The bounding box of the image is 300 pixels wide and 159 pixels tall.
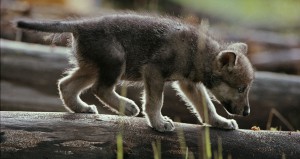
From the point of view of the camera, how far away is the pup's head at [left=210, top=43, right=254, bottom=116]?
622 centimetres

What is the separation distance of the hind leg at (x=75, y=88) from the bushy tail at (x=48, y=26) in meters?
0.44

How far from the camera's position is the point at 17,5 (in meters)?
12.0

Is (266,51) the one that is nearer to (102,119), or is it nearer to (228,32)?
(228,32)

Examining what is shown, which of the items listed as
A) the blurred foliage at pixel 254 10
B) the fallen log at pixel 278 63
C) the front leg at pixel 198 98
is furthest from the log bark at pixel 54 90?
the blurred foliage at pixel 254 10

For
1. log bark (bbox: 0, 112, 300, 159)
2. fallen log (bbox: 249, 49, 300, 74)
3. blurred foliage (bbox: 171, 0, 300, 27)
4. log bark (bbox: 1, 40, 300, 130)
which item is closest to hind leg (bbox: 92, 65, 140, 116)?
log bark (bbox: 0, 112, 300, 159)

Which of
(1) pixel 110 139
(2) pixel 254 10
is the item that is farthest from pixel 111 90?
(2) pixel 254 10

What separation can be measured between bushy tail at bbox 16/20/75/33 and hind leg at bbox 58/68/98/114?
444mm

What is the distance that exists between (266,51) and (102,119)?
25.0 ft

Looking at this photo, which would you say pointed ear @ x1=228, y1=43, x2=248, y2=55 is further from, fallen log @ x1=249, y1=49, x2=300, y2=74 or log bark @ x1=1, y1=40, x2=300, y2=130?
fallen log @ x1=249, y1=49, x2=300, y2=74

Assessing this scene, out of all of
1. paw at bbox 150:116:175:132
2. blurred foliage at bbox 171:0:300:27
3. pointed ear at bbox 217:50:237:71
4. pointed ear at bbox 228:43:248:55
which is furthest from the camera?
blurred foliage at bbox 171:0:300:27

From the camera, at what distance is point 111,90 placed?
613 centimetres

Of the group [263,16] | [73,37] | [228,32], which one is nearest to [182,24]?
[73,37]

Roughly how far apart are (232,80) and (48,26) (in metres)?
1.67

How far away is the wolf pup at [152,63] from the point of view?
19.7 feet
